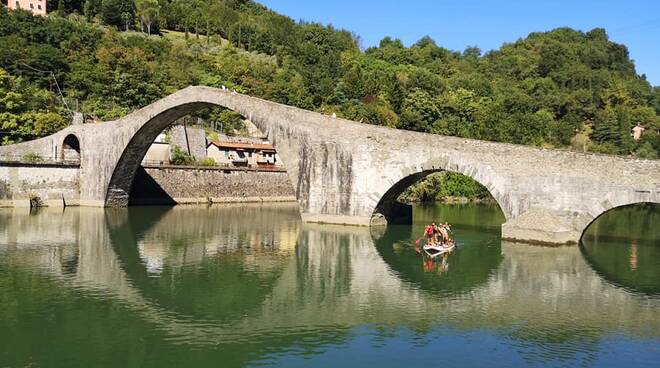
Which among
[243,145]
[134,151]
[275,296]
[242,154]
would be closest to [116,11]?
[243,145]

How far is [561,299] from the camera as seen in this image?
16344 mm

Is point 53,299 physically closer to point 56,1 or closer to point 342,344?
point 342,344

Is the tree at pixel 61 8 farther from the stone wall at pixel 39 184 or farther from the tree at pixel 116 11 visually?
the stone wall at pixel 39 184

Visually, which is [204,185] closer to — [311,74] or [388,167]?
[388,167]

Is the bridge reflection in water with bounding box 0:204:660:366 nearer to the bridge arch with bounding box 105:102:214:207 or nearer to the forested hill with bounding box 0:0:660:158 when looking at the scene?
the bridge arch with bounding box 105:102:214:207

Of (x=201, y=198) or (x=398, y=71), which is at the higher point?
(x=398, y=71)

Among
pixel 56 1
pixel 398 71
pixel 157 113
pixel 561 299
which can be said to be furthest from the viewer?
pixel 398 71

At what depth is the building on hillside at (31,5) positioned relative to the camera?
89750 mm

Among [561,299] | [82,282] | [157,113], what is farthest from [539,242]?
[157,113]

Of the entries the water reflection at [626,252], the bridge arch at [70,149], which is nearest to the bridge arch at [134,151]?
the bridge arch at [70,149]

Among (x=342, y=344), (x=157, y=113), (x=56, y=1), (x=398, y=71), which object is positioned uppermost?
(x=56, y=1)

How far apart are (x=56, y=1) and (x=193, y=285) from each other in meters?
95.0

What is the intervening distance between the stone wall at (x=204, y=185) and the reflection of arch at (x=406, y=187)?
19.2 meters

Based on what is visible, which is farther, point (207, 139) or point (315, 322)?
point (207, 139)
